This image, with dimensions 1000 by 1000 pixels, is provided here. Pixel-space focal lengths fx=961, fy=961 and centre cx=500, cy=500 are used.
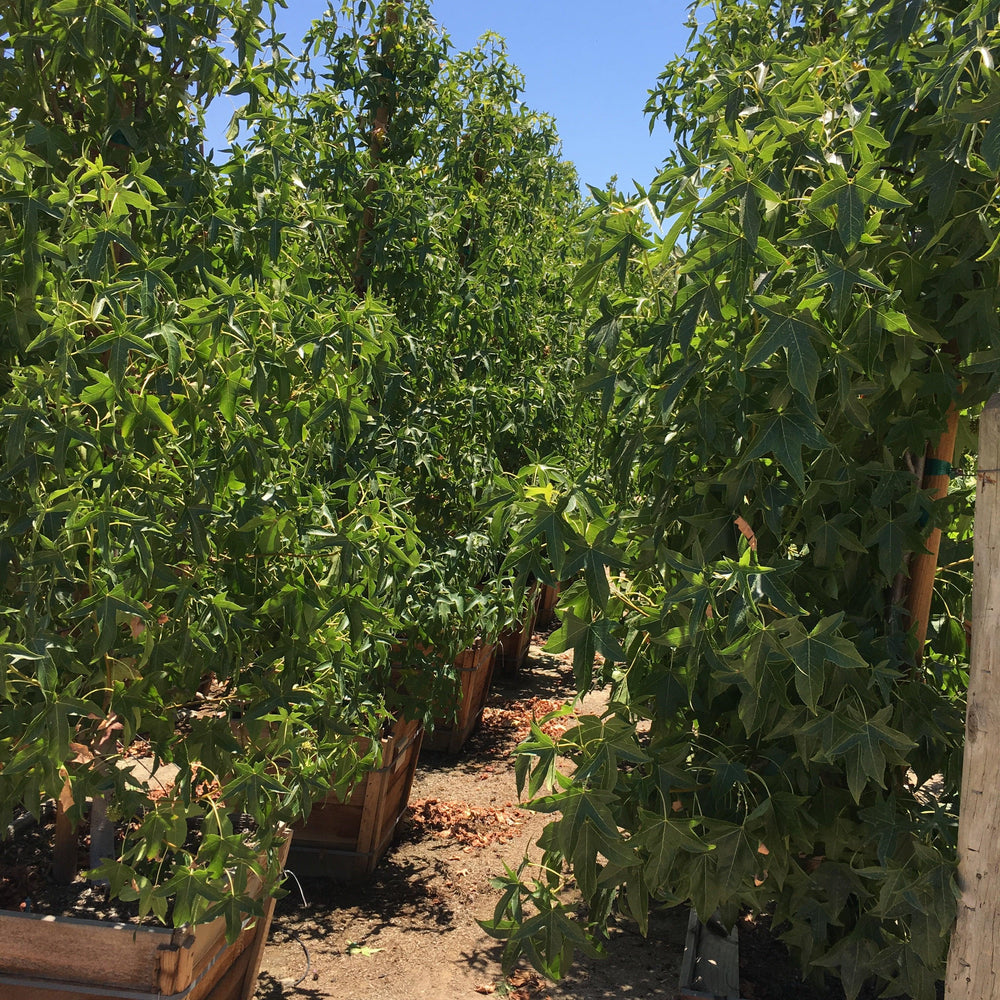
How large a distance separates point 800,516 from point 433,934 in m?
2.70

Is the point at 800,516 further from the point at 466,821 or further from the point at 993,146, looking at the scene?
the point at 466,821

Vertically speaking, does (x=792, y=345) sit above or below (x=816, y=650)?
above

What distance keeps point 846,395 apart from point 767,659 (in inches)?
21.5

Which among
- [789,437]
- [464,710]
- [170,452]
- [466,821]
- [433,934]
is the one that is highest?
[789,437]

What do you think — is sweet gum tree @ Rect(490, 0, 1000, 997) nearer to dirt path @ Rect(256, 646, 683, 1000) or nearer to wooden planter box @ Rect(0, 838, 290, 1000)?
wooden planter box @ Rect(0, 838, 290, 1000)

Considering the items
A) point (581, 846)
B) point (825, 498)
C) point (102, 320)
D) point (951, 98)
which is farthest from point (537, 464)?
point (951, 98)

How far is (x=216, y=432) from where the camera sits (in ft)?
7.13

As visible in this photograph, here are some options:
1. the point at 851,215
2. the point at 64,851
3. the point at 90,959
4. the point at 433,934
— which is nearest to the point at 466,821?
the point at 433,934

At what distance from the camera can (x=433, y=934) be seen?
399 centimetres

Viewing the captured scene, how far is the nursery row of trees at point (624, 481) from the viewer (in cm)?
190

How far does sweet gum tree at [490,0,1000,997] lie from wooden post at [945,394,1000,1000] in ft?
0.23

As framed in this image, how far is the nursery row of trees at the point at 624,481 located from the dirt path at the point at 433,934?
124 centimetres

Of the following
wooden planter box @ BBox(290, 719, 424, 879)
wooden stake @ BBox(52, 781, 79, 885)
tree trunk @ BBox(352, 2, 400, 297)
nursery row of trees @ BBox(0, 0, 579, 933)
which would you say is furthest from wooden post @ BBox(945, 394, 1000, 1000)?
tree trunk @ BBox(352, 2, 400, 297)

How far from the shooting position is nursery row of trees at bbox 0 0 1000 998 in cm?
190
